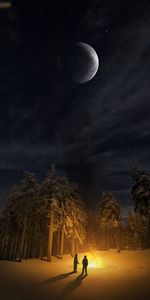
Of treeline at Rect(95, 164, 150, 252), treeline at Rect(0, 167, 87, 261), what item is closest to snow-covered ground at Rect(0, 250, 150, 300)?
treeline at Rect(0, 167, 87, 261)

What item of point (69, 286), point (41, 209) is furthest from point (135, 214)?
point (69, 286)

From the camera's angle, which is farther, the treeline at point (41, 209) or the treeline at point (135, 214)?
the treeline at point (135, 214)

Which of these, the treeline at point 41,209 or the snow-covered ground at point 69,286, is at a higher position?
the treeline at point 41,209

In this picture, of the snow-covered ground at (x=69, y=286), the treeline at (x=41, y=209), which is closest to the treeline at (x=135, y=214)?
the treeline at (x=41, y=209)

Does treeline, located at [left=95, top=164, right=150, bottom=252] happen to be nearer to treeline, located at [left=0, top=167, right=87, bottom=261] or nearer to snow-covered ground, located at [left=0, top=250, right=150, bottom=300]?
treeline, located at [left=0, top=167, right=87, bottom=261]

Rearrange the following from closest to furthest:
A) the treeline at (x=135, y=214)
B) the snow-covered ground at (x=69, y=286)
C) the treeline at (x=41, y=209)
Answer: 1. the snow-covered ground at (x=69, y=286)
2. the treeline at (x=41, y=209)
3. the treeline at (x=135, y=214)

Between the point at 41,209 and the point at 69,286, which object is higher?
the point at 41,209

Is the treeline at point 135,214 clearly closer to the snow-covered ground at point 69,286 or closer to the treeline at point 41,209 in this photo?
the treeline at point 41,209

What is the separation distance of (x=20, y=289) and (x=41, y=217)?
59.0ft

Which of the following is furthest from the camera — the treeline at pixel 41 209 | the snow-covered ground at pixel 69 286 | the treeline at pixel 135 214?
the treeline at pixel 135 214

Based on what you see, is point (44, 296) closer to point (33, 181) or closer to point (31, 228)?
point (33, 181)

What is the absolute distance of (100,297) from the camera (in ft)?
37.2

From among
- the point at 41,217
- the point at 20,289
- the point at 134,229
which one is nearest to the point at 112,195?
the point at 41,217

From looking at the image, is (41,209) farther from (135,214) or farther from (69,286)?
(135,214)
